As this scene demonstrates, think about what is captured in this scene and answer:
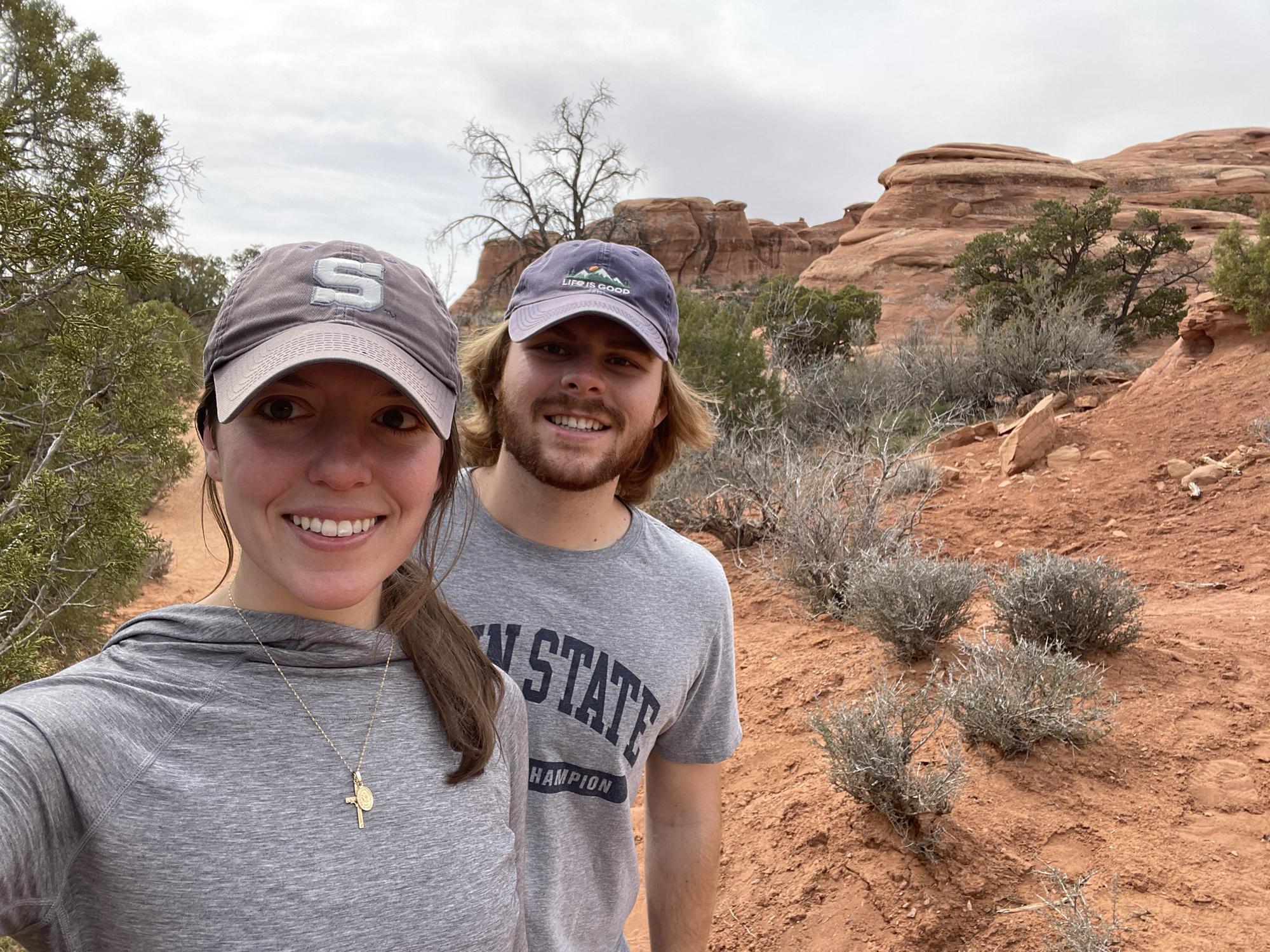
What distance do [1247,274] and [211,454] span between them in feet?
38.9

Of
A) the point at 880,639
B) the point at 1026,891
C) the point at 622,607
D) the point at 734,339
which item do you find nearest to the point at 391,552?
the point at 622,607

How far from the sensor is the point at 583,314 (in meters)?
1.58

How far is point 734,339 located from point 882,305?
15.7 metres

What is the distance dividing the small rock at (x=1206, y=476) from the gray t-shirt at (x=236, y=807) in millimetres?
8327

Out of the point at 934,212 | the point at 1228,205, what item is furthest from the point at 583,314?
the point at 1228,205

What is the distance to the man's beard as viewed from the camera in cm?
155

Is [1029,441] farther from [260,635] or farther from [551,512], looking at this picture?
[260,635]

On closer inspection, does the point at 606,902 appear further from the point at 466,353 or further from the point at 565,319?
the point at 466,353

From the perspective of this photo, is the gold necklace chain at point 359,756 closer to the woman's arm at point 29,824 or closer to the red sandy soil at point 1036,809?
the woman's arm at point 29,824

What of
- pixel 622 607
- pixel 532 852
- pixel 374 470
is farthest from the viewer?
pixel 622 607

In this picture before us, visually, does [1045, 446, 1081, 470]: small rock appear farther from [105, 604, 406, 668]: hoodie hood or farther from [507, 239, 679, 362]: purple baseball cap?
[105, 604, 406, 668]: hoodie hood

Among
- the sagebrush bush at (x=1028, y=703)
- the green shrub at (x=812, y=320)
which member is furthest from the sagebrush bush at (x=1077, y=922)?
the green shrub at (x=812, y=320)

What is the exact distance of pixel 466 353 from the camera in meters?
2.08

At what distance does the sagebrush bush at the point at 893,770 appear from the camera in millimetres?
2902
